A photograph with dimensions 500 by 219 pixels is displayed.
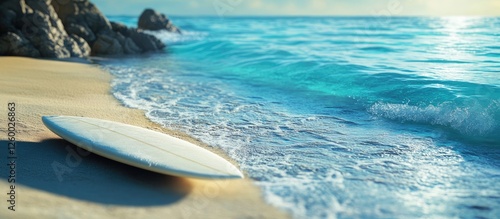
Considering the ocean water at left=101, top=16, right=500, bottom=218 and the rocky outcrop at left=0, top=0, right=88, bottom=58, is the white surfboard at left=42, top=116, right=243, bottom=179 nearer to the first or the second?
the ocean water at left=101, top=16, right=500, bottom=218

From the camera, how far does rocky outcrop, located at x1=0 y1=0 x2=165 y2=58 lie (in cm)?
1292

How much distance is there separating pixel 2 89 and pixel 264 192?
5.57m

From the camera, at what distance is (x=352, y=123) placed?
21.1 feet

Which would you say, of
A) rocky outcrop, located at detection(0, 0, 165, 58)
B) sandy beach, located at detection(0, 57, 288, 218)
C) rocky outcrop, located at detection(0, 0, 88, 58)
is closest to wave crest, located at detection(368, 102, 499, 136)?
sandy beach, located at detection(0, 57, 288, 218)

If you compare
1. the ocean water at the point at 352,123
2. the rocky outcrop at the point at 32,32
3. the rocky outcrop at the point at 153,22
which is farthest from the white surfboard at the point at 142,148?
the rocky outcrop at the point at 153,22

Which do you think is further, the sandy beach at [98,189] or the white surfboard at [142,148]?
the white surfboard at [142,148]

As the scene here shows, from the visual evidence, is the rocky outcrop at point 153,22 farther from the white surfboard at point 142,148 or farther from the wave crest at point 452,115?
the white surfboard at point 142,148

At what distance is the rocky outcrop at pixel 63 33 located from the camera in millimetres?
12922

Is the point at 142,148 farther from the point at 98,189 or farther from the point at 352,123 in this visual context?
the point at 352,123

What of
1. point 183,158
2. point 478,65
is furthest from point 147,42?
point 183,158

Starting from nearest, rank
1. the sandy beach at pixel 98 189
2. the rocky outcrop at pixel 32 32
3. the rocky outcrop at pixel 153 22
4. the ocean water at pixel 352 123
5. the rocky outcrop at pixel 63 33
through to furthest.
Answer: the sandy beach at pixel 98 189 < the ocean water at pixel 352 123 < the rocky outcrop at pixel 32 32 < the rocky outcrop at pixel 63 33 < the rocky outcrop at pixel 153 22

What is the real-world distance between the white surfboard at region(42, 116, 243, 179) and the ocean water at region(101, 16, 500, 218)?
50 centimetres

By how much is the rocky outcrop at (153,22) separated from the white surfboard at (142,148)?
27067 mm

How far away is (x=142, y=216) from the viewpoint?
134 inches
